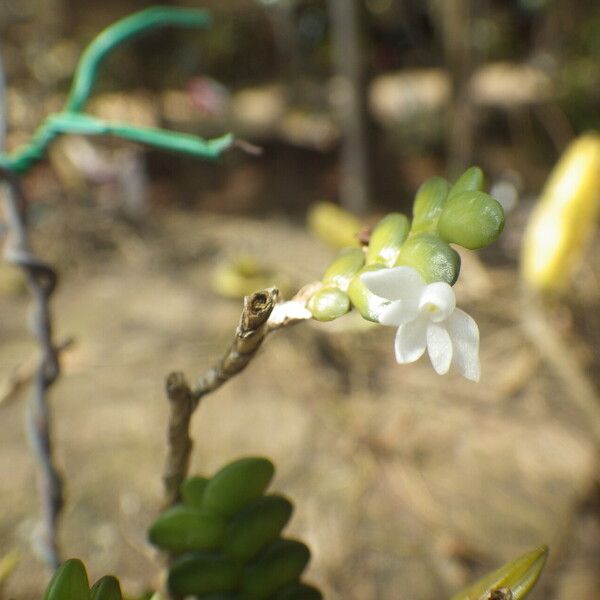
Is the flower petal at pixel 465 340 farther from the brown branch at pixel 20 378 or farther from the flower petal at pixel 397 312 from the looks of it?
the brown branch at pixel 20 378

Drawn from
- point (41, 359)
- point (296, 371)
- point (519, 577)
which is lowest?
point (519, 577)

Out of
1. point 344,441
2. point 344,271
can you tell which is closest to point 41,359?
point 344,271

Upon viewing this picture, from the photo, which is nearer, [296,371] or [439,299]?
[439,299]

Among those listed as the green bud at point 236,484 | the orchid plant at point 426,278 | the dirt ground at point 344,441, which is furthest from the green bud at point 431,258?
the dirt ground at point 344,441

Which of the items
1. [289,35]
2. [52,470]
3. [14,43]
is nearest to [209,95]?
[289,35]

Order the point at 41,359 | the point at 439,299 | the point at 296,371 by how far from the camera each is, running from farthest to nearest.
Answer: the point at 296,371 < the point at 41,359 < the point at 439,299

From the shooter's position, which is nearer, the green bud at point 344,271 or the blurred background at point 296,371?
the green bud at point 344,271

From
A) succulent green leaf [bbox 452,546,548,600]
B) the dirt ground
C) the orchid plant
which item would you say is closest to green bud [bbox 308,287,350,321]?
the orchid plant

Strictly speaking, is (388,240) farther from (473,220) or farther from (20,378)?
(20,378)
